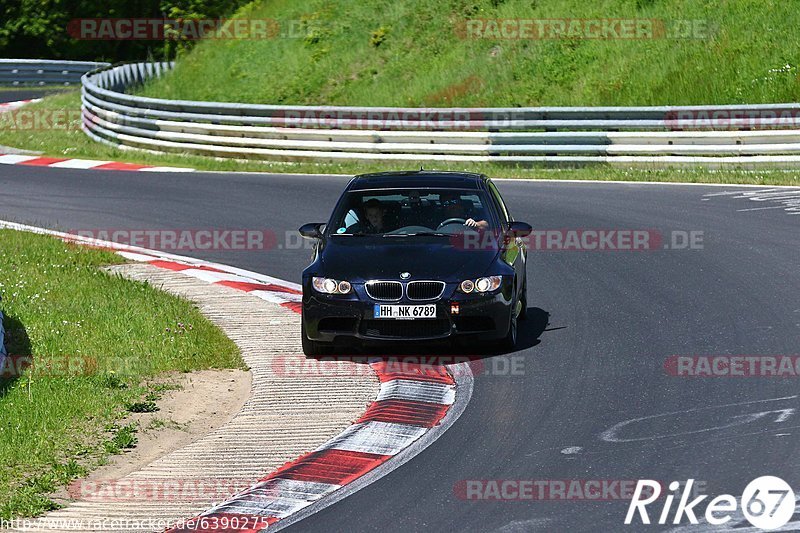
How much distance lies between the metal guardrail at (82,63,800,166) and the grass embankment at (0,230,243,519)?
32.3 ft

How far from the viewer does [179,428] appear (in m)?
8.91

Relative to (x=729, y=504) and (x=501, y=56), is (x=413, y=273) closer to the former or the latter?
Answer: (x=729, y=504)

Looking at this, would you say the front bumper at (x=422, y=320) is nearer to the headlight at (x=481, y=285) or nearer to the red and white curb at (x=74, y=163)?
the headlight at (x=481, y=285)

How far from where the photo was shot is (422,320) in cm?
1047

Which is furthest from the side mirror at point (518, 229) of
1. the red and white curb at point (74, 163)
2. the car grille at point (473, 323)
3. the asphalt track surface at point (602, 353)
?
the red and white curb at point (74, 163)

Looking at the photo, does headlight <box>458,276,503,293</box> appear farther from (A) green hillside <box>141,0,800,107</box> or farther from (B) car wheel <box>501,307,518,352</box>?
(A) green hillside <box>141,0,800,107</box>

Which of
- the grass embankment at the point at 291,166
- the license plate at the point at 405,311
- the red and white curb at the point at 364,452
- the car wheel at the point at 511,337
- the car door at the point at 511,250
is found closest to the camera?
the red and white curb at the point at 364,452

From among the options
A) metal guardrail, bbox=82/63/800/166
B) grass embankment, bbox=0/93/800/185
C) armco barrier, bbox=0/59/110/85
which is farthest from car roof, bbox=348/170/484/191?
armco barrier, bbox=0/59/110/85

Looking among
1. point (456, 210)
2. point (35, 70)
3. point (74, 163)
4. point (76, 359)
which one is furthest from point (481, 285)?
point (35, 70)

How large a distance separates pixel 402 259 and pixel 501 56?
1976cm

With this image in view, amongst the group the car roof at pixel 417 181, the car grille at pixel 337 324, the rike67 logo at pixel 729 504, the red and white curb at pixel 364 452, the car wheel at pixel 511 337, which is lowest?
the red and white curb at pixel 364 452

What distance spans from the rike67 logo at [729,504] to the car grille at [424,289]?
354 cm

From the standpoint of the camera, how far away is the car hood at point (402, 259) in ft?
34.8

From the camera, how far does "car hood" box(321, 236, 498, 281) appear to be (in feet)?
34.8
